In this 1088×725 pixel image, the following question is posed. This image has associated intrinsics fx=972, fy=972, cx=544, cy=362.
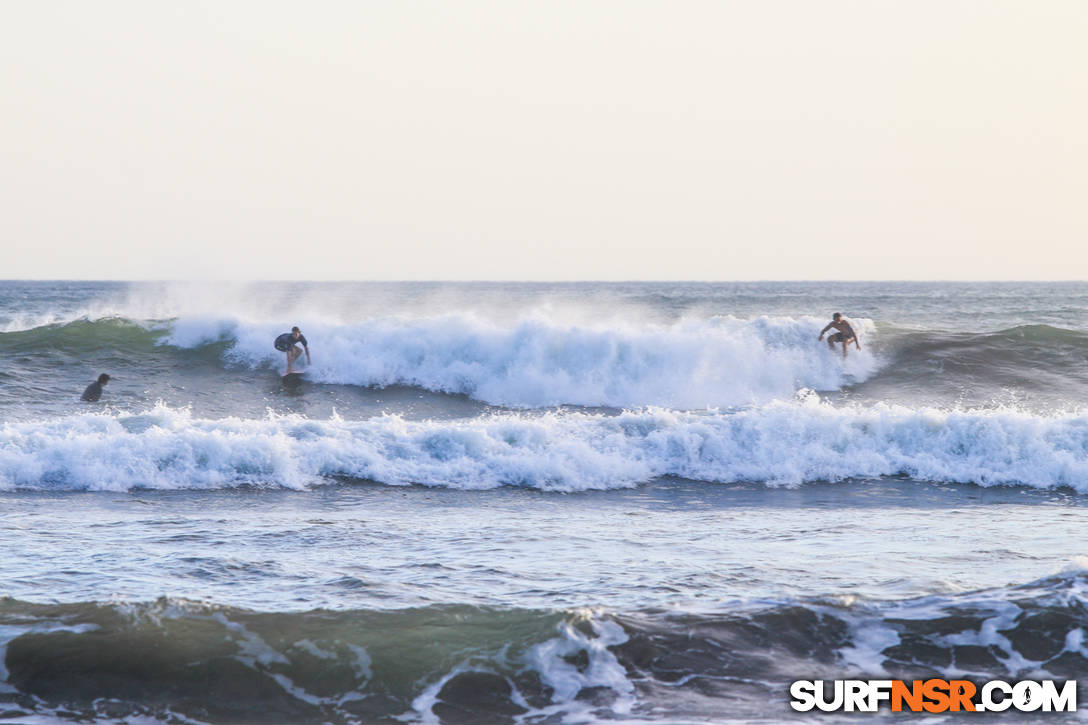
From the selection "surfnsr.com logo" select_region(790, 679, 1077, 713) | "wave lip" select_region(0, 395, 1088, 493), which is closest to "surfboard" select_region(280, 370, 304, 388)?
"wave lip" select_region(0, 395, 1088, 493)

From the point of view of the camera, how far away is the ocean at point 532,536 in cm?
606

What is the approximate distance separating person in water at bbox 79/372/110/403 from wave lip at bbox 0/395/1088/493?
4114 mm

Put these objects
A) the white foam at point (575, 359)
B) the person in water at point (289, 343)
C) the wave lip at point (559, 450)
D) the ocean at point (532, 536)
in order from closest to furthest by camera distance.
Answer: the ocean at point (532, 536)
the wave lip at point (559, 450)
the white foam at point (575, 359)
the person in water at point (289, 343)

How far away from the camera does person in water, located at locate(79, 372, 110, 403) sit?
17641 millimetres

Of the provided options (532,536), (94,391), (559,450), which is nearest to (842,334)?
(559,450)

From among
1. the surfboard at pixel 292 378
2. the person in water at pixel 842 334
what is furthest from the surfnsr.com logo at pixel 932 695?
the person in water at pixel 842 334

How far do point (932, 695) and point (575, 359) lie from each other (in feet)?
50.8

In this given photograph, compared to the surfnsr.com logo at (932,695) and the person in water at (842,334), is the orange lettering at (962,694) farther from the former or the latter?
the person in water at (842,334)

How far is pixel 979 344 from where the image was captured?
22828 mm

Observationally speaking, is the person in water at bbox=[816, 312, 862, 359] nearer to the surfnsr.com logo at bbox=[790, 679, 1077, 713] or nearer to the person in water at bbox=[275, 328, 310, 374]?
Answer: the person in water at bbox=[275, 328, 310, 374]

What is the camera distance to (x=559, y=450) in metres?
12.9

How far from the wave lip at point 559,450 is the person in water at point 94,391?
4.11 meters

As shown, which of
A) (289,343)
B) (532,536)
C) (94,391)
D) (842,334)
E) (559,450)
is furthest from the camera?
(842,334)

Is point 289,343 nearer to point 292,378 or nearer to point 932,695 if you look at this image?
point 292,378
